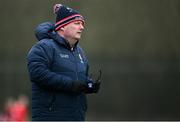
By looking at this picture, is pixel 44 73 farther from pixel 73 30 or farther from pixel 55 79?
pixel 73 30

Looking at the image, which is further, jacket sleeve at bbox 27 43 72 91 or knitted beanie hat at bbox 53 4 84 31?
knitted beanie hat at bbox 53 4 84 31

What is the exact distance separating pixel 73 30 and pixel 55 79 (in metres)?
0.46

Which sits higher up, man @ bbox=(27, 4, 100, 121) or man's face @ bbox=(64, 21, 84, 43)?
man's face @ bbox=(64, 21, 84, 43)

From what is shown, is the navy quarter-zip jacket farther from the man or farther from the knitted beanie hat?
the knitted beanie hat

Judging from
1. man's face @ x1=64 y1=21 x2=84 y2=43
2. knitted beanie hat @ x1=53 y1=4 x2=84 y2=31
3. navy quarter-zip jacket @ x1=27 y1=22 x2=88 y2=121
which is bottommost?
navy quarter-zip jacket @ x1=27 y1=22 x2=88 y2=121

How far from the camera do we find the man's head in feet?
26.0

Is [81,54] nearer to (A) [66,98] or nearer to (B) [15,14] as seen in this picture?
(A) [66,98]

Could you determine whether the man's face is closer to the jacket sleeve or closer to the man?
the man

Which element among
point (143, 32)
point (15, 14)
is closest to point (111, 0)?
point (143, 32)

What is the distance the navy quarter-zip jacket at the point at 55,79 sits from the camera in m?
7.72

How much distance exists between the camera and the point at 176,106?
22891 millimetres

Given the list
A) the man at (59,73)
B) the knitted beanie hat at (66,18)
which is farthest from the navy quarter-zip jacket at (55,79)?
the knitted beanie hat at (66,18)

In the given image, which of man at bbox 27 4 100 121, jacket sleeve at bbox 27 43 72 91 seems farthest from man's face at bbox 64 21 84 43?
jacket sleeve at bbox 27 43 72 91

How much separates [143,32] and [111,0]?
281 centimetres
